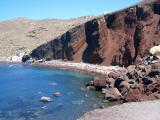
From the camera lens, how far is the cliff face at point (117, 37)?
126 m

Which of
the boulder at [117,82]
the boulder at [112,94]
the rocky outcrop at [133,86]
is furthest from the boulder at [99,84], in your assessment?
the boulder at [112,94]

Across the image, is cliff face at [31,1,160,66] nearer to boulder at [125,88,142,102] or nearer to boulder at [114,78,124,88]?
boulder at [114,78,124,88]

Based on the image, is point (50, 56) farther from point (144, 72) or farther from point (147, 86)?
point (147, 86)

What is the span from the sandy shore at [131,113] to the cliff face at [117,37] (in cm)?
7000

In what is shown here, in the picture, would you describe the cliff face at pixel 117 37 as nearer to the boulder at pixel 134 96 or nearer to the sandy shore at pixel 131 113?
the boulder at pixel 134 96

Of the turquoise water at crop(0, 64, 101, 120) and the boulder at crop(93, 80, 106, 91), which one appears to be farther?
the boulder at crop(93, 80, 106, 91)

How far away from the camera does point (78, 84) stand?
100m

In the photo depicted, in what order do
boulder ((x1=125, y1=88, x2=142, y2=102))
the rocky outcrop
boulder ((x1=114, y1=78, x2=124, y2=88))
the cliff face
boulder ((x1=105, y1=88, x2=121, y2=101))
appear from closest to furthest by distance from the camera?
boulder ((x1=125, y1=88, x2=142, y2=102))
the rocky outcrop
boulder ((x1=105, y1=88, x2=121, y2=101))
boulder ((x1=114, y1=78, x2=124, y2=88))
the cliff face

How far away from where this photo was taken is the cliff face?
125750 mm

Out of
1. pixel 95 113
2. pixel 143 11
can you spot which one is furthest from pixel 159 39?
pixel 95 113

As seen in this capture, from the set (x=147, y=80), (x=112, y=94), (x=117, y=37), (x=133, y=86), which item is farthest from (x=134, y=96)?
(x=117, y=37)

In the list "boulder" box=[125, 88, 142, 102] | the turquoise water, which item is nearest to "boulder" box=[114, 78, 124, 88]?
the turquoise water

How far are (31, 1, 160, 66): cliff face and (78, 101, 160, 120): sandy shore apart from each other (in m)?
70.0

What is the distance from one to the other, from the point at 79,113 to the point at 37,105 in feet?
37.5
